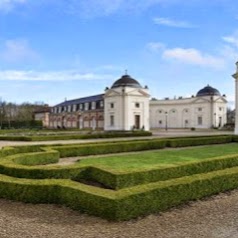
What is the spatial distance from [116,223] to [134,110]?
50.7 m

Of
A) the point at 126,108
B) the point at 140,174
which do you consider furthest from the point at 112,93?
the point at 140,174

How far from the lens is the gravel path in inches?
236

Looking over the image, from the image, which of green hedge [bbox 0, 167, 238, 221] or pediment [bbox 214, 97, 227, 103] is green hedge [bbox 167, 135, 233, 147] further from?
pediment [bbox 214, 97, 227, 103]

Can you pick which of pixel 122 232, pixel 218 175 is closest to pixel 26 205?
pixel 122 232

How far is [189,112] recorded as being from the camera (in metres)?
70.5

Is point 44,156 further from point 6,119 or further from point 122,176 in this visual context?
point 6,119

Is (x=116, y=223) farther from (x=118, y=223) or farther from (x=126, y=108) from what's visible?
(x=126, y=108)

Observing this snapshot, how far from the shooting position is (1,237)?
5711mm

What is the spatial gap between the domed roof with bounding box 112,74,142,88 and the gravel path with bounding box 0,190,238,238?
4868 centimetres

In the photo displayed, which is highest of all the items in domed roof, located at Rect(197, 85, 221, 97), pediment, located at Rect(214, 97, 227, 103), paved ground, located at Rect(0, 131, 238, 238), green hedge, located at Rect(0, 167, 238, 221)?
domed roof, located at Rect(197, 85, 221, 97)

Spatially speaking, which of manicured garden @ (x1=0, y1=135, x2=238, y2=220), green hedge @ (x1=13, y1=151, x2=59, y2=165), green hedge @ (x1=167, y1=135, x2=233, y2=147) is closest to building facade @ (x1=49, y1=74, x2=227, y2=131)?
green hedge @ (x1=167, y1=135, x2=233, y2=147)

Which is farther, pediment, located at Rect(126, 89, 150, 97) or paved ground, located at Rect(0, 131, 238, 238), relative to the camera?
pediment, located at Rect(126, 89, 150, 97)

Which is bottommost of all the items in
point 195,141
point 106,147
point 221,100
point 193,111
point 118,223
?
point 118,223

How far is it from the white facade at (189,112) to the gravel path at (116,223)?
59162 mm
